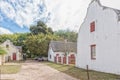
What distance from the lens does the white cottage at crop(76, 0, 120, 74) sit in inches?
646

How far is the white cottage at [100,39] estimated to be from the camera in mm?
16398

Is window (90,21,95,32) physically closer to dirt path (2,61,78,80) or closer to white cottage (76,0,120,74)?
white cottage (76,0,120,74)

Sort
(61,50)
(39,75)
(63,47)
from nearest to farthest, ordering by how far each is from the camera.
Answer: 1. (39,75)
2. (61,50)
3. (63,47)

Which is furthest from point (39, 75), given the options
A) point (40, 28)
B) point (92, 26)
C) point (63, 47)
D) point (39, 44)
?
point (40, 28)

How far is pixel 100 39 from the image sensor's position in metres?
18.9

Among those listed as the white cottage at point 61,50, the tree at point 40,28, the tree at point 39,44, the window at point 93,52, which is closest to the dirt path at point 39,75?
the window at point 93,52

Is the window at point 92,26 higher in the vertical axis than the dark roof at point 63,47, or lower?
higher

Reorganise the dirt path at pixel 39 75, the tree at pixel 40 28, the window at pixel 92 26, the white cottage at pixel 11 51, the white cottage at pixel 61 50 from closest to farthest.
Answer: the dirt path at pixel 39 75, the window at pixel 92 26, the white cottage at pixel 61 50, the white cottage at pixel 11 51, the tree at pixel 40 28

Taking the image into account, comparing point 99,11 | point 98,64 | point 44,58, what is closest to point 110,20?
point 99,11

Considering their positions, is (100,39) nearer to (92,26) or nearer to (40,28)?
(92,26)

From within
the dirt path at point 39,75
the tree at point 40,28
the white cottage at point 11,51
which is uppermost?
the tree at point 40,28

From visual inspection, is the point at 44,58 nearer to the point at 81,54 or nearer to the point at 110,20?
the point at 81,54

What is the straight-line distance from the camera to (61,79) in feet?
44.2

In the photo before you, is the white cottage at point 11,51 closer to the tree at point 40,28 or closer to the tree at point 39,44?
the tree at point 39,44
